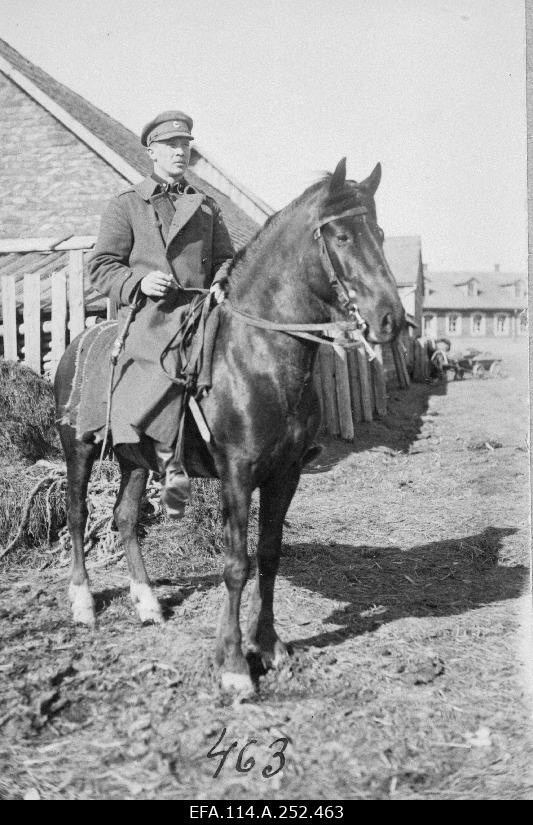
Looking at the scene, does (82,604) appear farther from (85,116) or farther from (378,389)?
(85,116)

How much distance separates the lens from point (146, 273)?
396 cm

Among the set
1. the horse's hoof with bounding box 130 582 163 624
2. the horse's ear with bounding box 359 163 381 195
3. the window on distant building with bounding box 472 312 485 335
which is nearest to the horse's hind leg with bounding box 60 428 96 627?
the horse's hoof with bounding box 130 582 163 624

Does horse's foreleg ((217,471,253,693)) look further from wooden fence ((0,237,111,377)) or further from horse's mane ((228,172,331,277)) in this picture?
wooden fence ((0,237,111,377))

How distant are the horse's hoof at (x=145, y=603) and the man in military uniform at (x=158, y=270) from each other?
1.10 meters

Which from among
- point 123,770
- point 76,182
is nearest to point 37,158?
point 76,182

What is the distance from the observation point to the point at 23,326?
27.4 ft

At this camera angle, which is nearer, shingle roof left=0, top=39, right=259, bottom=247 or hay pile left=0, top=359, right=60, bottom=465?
hay pile left=0, top=359, right=60, bottom=465

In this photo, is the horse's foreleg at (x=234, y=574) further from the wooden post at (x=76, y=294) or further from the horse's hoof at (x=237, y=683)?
the wooden post at (x=76, y=294)

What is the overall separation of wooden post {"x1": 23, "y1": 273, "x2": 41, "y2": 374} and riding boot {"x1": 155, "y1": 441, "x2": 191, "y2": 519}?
5.04m

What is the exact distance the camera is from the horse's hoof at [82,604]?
4.56 meters

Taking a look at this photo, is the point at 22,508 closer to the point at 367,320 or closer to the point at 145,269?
the point at 145,269

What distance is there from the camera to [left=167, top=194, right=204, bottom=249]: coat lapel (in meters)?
3.97

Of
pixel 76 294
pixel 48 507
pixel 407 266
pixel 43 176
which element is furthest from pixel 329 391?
pixel 407 266

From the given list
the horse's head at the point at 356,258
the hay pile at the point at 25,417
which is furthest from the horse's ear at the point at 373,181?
the hay pile at the point at 25,417
